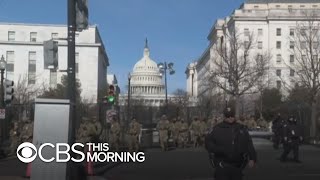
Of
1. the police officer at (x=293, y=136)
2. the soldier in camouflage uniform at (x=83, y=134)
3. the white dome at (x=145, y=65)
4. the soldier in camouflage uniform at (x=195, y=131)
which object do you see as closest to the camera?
the police officer at (x=293, y=136)

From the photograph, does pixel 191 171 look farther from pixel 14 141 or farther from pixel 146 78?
pixel 146 78

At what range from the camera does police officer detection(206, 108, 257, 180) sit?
29.5 ft

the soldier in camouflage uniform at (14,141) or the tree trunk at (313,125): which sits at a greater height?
the tree trunk at (313,125)

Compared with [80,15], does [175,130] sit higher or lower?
lower

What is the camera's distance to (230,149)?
29.4 feet

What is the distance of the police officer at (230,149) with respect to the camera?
29.5ft

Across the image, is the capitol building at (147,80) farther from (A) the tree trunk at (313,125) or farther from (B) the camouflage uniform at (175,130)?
(B) the camouflage uniform at (175,130)

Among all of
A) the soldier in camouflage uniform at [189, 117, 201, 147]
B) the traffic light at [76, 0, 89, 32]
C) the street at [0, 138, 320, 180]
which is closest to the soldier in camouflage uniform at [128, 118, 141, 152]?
the street at [0, 138, 320, 180]

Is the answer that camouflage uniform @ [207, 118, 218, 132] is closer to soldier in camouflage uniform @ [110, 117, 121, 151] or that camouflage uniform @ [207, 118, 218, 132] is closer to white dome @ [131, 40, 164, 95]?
soldier in camouflage uniform @ [110, 117, 121, 151]

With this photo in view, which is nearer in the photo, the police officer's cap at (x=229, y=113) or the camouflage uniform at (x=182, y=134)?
the police officer's cap at (x=229, y=113)

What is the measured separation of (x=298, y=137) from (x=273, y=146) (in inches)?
468

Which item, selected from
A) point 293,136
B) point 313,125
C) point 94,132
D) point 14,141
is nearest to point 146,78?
point 313,125

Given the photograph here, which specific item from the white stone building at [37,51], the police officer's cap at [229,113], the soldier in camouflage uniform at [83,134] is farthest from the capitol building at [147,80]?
the police officer's cap at [229,113]

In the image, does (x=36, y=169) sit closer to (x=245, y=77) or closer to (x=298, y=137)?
(x=298, y=137)
